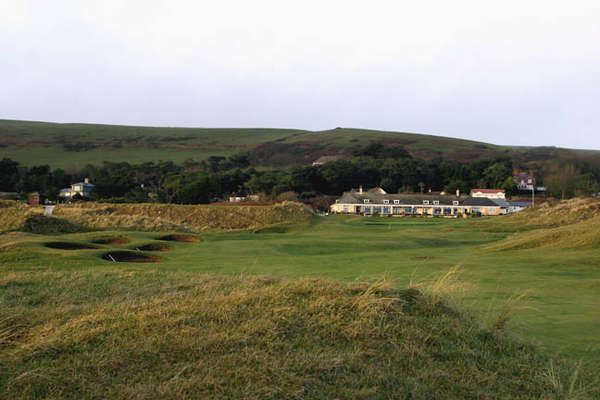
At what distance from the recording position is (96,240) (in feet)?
102

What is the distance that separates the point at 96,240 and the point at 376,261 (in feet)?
56.8

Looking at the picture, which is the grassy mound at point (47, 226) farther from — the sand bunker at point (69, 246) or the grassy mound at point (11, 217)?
the sand bunker at point (69, 246)

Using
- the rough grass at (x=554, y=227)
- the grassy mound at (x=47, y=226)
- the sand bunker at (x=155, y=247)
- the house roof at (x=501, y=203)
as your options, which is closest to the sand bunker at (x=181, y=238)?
the sand bunker at (x=155, y=247)

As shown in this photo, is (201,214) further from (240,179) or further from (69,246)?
(240,179)

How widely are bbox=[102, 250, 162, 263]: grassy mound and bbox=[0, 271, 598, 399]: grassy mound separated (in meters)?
14.7

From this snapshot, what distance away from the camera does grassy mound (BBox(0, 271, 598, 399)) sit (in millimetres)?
5895

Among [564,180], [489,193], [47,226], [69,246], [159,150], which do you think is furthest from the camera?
[159,150]

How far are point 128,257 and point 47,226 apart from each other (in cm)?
1811

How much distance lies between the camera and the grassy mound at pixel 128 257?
24109 mm

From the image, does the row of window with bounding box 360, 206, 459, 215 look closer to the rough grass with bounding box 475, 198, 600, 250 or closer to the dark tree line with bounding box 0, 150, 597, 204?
the dark tree line with bounding box 0, 150, 597, 204

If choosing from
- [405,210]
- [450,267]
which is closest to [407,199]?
[405,210]

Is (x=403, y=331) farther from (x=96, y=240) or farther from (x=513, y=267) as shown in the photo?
(x=96, y=240)

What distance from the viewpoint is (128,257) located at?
82.5 ft

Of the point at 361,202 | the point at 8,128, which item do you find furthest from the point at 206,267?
the point at 8,128
